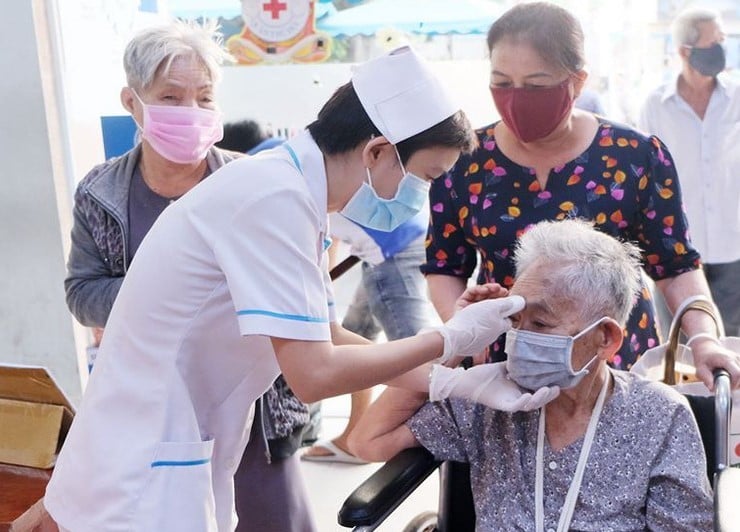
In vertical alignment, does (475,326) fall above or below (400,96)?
below

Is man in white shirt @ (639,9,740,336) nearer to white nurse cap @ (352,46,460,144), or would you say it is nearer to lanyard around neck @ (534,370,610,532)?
lanyard around neck @ (534,370,610,532)

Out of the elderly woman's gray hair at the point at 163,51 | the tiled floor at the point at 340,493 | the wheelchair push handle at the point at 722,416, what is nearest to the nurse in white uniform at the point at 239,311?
the wheelchair push handle at the point at 722,416

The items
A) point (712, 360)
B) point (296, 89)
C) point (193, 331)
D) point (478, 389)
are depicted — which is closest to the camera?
point (193, 331)

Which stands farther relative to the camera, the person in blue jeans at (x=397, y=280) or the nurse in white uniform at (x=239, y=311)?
the person in blue jeans at (x=397, y=280)

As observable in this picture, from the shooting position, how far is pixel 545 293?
175 cm

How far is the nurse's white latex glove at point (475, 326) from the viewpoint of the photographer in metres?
1.48

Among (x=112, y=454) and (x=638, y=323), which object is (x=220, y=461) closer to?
(x=112, y=454)

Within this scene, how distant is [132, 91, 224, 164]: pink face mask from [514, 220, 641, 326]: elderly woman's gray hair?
799 millimetres

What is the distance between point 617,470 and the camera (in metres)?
1.72

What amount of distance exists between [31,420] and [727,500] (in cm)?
134

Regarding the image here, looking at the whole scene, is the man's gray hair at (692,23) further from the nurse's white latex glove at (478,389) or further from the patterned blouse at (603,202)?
the nurse's white latex glove at (478,389)

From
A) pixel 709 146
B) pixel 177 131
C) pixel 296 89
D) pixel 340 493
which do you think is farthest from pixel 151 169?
pixel 709 146

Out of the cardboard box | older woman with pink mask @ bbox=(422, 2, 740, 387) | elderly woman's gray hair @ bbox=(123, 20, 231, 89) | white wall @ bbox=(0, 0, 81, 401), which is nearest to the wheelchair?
older woman with pink mask @ bbox=(422, 2, 740, 387)

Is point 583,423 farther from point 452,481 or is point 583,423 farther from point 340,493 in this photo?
point 340,493
